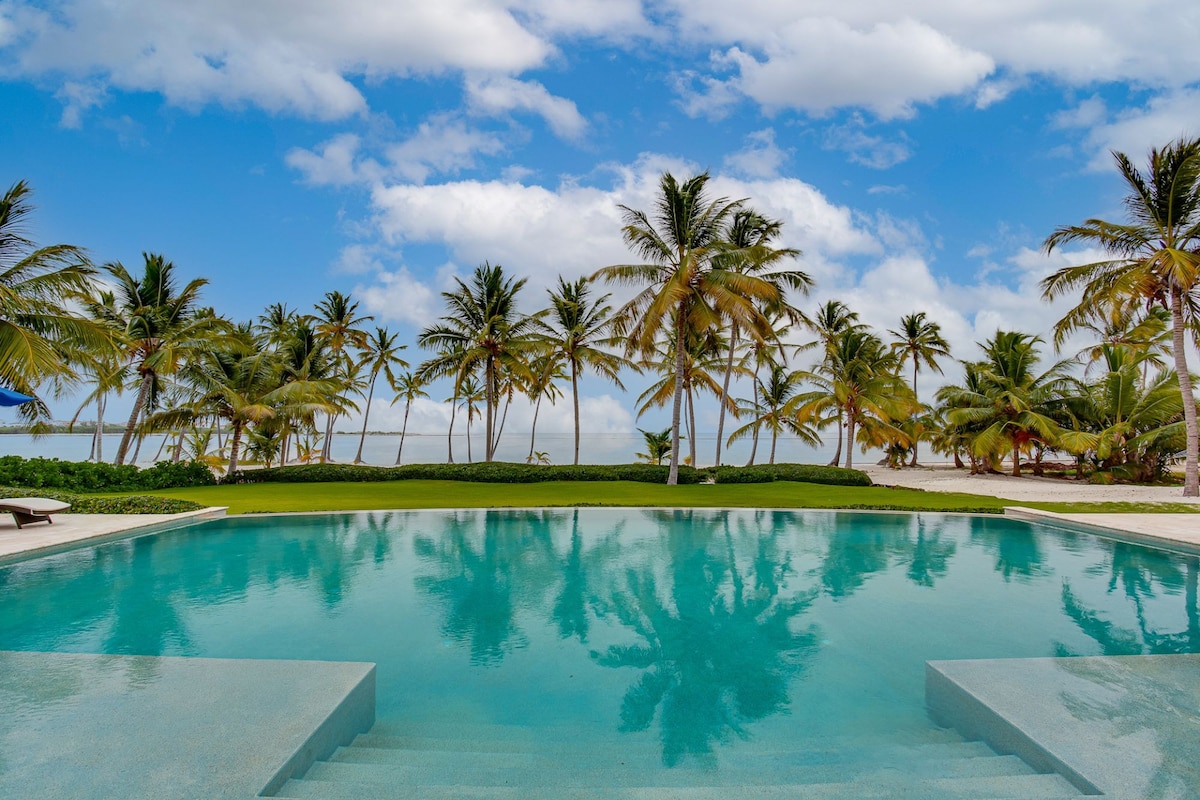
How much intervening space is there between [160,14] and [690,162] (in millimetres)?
13769

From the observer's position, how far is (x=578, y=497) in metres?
17.0

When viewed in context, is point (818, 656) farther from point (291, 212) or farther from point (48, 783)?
point (291, 212)

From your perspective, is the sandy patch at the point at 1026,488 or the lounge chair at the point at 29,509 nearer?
the lounge chair at the point at 29,509

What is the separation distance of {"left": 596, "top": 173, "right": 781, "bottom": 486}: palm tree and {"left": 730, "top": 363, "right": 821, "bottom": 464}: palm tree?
1079 centimetres

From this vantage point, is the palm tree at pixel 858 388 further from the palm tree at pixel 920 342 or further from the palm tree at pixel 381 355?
the palm tree at pixel 381 355

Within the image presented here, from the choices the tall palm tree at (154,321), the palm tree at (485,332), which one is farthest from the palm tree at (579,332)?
the tall palm tree at (154,321)

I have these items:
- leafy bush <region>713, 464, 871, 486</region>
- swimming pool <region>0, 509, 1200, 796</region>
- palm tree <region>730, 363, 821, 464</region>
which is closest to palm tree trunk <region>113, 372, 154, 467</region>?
swimming pool <region>0, 509, 1200, 796</region>

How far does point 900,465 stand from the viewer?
33438 millimetres

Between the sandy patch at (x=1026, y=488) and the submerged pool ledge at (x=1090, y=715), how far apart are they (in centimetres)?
1495

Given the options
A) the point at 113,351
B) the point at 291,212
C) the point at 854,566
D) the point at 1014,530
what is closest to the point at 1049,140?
the point at 1014,530

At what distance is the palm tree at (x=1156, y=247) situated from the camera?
47.2ft

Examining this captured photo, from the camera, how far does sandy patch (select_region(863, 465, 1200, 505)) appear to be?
1644 cm

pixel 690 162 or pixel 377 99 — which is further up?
pixel 690 162

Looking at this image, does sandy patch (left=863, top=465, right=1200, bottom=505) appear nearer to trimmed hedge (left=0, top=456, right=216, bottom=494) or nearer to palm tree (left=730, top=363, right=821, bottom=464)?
palm tree (left=730, top=363, right=821, bottom=464)
